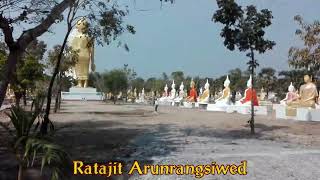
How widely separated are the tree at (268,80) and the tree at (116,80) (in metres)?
19.7

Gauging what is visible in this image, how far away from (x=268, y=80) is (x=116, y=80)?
22022 millimetres

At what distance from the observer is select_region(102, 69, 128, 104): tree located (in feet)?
243

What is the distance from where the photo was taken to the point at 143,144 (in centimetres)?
1295

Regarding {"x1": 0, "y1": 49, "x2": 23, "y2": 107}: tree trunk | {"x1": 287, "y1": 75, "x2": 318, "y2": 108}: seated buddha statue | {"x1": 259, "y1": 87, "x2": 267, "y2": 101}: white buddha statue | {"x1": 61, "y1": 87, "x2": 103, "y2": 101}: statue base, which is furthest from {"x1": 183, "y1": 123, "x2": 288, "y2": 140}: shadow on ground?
{"x1": 259, "y1": 87, "x2": 267, "y2": 101}: white buddha statue

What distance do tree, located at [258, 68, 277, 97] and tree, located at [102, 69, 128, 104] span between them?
64.6 feet

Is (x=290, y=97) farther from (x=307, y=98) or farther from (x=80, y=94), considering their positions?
(x=80, y=94)

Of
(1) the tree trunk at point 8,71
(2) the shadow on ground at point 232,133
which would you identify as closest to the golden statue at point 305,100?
(2) the shadow on ground at point 232,133

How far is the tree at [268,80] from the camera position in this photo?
7200 centimetres

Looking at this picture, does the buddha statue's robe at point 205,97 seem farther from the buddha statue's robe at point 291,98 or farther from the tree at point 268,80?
the tree at point 268,80

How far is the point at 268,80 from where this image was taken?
7438 centimetres

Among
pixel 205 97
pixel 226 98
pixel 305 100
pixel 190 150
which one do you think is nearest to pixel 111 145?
pixel 190 150

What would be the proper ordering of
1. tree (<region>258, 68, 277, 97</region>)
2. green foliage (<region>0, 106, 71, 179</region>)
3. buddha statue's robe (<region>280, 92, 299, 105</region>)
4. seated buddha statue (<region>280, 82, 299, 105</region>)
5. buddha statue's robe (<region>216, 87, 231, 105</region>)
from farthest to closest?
tree (<region>258, 68, 277, 97</region>) < buddha statue's robe (<region>216, 87, 231, 105</region>) < seated buddha statue (<region>280, 82, 299, 105</region>) < buddha statue's robe (<region>280, 92, 299, 105</region>) < green foliage (<region>0, 106, 71, 179</region>)

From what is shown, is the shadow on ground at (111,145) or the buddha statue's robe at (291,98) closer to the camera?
the shadow on ground at (111,145)

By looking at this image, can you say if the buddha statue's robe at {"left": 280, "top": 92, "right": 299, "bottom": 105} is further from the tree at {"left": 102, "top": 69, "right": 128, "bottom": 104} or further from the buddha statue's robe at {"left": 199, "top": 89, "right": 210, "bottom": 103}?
the tree at {"left": 102, "top": 69, "right": 128, "bottom": 104}
